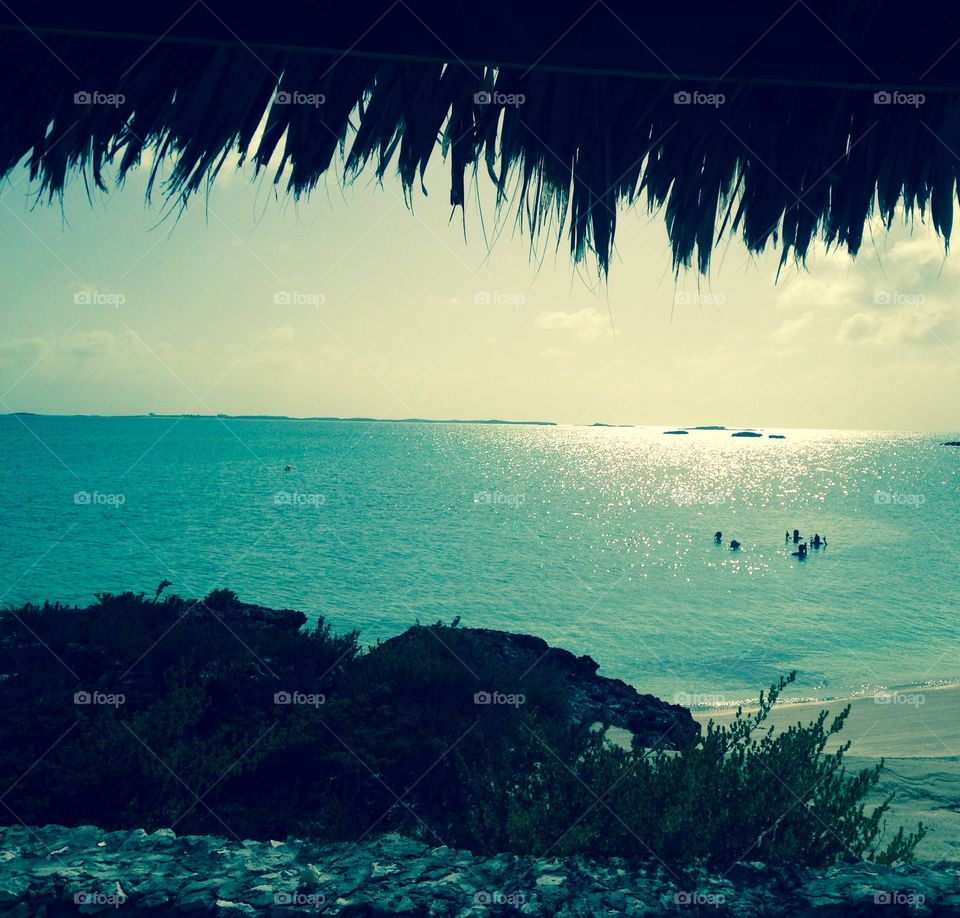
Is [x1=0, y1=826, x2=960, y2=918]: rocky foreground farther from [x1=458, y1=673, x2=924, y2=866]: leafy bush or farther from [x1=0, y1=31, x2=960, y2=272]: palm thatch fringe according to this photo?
[x1=0, y1=31, x2=960, y2=272]: palm thatch fringe

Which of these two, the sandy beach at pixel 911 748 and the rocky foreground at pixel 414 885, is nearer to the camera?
the rocky foreground at pixel 414 885

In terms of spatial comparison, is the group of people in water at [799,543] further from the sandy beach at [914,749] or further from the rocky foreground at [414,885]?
the rocky foreground at [414,885]

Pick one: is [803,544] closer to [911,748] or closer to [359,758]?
[911,748]

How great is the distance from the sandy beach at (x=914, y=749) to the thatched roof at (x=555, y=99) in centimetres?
454

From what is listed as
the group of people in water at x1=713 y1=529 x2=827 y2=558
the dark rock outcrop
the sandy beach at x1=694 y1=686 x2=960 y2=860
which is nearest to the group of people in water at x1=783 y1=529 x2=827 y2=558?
the group of people in water at x1=713 y1=529 x2=827 y2=558

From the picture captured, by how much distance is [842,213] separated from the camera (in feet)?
8.77

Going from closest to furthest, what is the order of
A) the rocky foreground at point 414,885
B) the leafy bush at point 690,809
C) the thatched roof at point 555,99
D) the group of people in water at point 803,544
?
1. the thatched roof at point 555,99
2. the rocky foreground at point 414,885
3. the leafy bush at point 690,809
4. the group of people in water at point 803,544

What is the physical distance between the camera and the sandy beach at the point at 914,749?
18.7 feet

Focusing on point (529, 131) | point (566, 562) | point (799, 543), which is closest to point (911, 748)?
point (529, 131)

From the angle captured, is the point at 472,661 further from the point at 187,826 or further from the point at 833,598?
the point at 833,598

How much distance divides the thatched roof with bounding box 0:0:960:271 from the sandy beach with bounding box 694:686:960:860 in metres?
4.54

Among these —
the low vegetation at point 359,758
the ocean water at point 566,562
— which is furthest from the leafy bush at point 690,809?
the ocean water at point 566,562

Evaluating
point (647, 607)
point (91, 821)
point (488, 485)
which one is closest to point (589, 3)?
point (91, 821)

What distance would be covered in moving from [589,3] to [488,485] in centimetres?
9872
